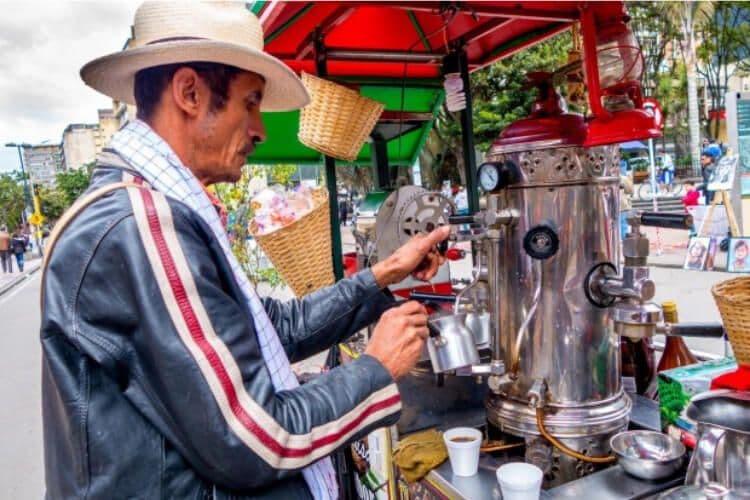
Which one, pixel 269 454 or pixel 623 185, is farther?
pixel 623 185

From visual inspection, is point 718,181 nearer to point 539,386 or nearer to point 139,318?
point 539,386

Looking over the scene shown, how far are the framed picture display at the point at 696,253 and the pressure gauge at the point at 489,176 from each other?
2.71 m

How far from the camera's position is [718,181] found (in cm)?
812

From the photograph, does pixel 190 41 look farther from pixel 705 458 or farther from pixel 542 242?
pixel 705 458

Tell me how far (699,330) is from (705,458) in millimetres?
507

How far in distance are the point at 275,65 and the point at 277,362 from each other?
69cm

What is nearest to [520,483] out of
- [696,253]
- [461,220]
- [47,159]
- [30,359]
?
[461,220]

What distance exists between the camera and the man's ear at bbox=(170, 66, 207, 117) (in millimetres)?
1175

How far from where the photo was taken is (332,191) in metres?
2.75

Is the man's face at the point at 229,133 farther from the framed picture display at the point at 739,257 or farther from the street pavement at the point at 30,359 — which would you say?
the street pavement at the point at 30,359

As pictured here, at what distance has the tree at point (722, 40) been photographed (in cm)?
2550

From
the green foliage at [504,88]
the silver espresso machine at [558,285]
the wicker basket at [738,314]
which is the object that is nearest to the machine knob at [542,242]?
the silver espresso machine at [558,285]

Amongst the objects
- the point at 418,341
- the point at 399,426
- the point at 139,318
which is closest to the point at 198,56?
the point at 139,318

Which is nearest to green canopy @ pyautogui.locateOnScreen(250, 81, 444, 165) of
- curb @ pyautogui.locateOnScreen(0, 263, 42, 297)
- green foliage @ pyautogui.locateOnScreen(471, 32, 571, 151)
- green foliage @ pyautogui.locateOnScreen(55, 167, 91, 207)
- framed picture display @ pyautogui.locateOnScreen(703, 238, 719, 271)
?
framed picture display @ pyautogui.locateOnScreen(703, 238, 719, 271)
